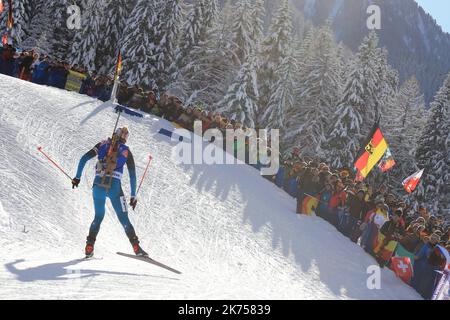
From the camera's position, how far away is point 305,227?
13.8m

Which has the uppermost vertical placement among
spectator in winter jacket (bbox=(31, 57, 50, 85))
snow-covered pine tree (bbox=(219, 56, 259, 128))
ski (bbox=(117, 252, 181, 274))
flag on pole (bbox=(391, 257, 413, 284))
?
snow-covered pine tree (bbox=(219, 56, 259, 128))

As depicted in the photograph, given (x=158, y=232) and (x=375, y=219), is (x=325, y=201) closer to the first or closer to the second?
(x=375, y=219)

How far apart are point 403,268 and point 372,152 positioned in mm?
4624

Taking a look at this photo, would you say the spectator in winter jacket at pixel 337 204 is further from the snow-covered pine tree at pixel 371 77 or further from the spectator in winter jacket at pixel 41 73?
the snow-covered pine tree at pixel 371 77

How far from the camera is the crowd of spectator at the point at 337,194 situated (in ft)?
36.1

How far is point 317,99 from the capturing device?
37.0 metres

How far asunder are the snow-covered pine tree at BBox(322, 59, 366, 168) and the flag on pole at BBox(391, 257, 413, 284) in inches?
944

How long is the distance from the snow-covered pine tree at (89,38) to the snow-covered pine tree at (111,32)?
559 millimetres

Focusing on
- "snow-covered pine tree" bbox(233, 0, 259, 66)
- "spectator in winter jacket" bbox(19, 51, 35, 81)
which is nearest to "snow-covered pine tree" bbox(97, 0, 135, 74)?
"snow-covered pine tree" bbox(233, 0, 259, 66)

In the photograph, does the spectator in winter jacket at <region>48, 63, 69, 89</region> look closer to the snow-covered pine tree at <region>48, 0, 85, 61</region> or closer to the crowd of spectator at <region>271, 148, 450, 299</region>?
the crowd of spectator at <region>271, 148, 450, 299</region>

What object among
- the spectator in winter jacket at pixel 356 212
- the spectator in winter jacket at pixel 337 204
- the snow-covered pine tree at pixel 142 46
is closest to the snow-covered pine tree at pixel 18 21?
the snow-covered pine tree at pixel 142 46

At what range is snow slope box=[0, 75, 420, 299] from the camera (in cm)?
650

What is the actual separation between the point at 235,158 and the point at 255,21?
2160 cm
